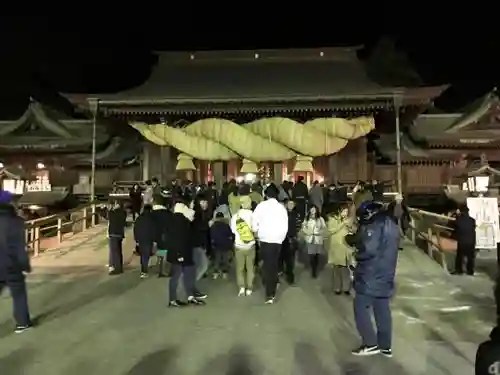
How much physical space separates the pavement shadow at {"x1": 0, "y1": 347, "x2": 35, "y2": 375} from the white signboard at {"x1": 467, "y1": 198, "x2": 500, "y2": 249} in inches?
380

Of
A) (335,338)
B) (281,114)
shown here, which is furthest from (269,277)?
(281,114)

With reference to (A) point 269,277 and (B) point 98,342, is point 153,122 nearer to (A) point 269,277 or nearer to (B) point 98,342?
(A) point 269,277

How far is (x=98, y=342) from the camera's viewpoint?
7.37 m

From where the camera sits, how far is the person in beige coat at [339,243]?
9367mm

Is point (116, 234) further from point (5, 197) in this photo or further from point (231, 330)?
point (231, 330)

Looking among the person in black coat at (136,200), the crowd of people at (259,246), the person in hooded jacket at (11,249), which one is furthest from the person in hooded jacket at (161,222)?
the person in black coat at (136,200)

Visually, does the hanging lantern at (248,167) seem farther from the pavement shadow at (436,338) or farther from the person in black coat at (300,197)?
the pavement shadow at (436,338)

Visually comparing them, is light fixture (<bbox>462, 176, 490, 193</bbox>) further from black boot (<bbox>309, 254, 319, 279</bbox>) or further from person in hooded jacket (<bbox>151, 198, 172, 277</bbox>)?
person in hooded jacket (<bbox>151, 198, 172, 277</bbox>)

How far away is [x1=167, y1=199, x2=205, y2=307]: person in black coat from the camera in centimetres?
858

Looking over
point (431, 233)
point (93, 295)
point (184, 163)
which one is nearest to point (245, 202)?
point (93, 295)

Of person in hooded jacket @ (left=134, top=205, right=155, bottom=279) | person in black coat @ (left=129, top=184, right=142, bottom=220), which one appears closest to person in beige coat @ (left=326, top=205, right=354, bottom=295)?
person in hooded jacket @ (left=134, top=205, right=155, bottom=279)

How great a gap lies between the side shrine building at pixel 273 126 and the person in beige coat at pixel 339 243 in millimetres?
11899

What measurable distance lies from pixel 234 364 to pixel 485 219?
8.51 meters

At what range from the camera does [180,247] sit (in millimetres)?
8586
